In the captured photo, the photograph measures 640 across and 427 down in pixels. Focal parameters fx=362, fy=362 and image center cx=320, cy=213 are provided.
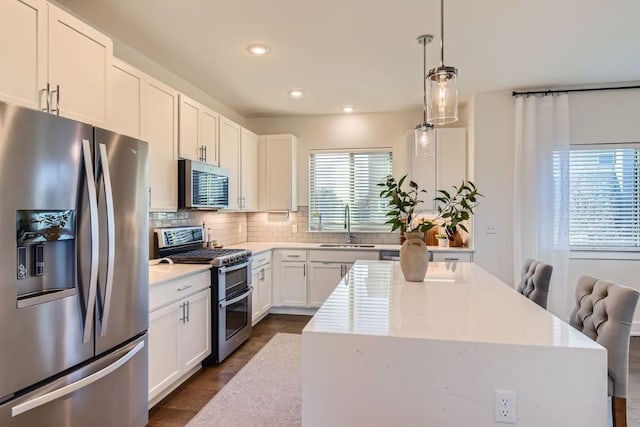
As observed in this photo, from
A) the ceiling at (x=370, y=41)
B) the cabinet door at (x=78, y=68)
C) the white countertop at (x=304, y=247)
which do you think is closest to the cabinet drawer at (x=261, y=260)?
the white countertop at (x=304, y=247)

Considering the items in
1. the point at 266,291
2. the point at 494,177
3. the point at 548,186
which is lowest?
the point at 266,291

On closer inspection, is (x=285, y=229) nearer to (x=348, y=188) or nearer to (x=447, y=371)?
(x=348, y=188)

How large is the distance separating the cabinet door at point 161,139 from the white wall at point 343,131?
2.32 meters

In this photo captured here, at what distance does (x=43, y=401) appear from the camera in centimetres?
148

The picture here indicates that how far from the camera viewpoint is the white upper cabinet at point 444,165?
4516 millimetres

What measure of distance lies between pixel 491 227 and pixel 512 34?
2.13 m

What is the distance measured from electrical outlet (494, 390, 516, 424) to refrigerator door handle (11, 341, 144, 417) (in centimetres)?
174

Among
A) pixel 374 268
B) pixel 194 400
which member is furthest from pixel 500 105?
pixel 194 400

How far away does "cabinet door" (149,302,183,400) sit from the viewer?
232cm

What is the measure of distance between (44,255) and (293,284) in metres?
3.34

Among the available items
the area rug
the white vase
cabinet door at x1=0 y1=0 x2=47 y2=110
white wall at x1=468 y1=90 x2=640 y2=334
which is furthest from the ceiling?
the area rug

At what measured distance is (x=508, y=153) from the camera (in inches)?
162

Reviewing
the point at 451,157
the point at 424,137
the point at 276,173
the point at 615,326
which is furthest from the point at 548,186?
the point at 276,173

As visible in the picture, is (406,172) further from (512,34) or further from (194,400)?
(194,400)
